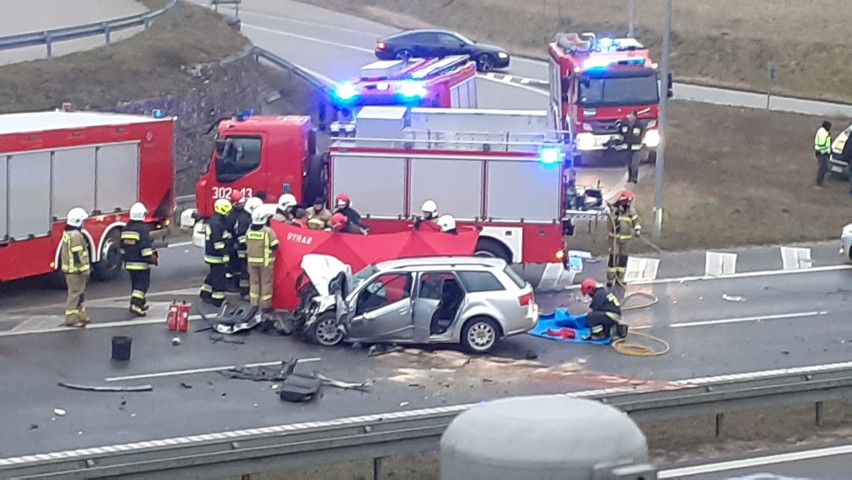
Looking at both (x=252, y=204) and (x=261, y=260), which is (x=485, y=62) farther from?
(x=261, y=260)

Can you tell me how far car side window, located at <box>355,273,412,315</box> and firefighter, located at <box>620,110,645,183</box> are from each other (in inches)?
519

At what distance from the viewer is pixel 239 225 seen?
1988 cm

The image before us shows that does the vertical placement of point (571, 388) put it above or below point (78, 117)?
below

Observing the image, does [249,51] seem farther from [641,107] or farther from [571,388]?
[571,388]

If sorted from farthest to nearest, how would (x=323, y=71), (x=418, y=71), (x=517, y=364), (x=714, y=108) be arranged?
(x=323, y=71)
(x=714, y=108)
(x=418, y=71)
(x=517, y=364)

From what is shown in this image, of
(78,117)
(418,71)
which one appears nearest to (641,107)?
(418,71)

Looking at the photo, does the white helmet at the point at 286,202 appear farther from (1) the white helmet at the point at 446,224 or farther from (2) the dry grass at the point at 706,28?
(2) the dry grass at the point at 706,28

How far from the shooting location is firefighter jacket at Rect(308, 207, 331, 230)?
20141mm

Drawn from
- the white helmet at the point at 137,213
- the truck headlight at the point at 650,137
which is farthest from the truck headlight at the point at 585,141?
the white helmet at the point at 137,213

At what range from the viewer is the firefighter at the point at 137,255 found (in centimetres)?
1908

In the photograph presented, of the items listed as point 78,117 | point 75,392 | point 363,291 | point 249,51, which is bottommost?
point 75,392

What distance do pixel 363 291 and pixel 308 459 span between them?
665 centimetres

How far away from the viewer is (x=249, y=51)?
39312 millimetres

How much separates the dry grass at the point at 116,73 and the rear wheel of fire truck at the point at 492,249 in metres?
12.3
